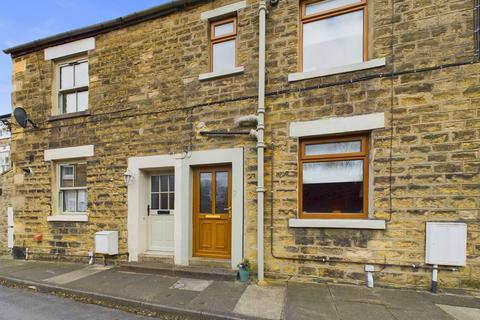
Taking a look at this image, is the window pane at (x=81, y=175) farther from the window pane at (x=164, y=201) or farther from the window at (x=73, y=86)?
the window pane at (x=164, y=201)

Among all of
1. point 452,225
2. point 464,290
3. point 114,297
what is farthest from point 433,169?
point 114,297

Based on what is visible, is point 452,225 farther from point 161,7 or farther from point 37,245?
point 37,245

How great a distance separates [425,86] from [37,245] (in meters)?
9.69

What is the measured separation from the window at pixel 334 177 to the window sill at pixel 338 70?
46.8 inches

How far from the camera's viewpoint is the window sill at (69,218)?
7.02 meters

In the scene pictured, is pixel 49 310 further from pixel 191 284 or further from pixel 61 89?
pixel 61 89

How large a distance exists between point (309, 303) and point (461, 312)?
2.00m

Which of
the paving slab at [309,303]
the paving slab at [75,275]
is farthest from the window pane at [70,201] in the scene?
the paving slab at [309,303]

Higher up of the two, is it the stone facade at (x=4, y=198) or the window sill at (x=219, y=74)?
the window sill at (x=219, y=74)

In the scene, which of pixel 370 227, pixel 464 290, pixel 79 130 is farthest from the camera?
pixel 79 130

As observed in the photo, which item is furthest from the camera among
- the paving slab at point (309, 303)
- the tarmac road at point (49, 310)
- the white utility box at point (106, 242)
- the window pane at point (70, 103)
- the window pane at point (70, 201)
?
the window pane at point (70, 103)

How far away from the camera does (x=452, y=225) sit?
14.3ft

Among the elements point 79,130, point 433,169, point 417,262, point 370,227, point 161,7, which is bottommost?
point 417,262

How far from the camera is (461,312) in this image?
379 cm
